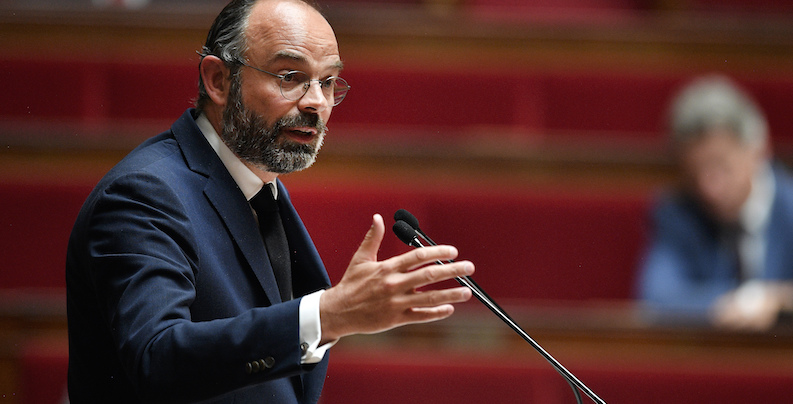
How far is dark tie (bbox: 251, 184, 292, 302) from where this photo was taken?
447mm

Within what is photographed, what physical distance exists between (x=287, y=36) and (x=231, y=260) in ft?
0.36

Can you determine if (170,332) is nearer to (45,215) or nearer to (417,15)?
(45,215)

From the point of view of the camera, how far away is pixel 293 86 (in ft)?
1.38

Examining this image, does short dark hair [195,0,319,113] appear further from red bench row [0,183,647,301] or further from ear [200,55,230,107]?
red bench row [0,183,647,301]

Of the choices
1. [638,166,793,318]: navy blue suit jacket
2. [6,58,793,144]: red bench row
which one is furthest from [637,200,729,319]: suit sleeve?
[6,58,793,144]: red bench row

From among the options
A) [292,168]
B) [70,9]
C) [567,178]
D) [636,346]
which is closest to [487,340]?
[636,346]

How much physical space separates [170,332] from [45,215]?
439 millimetres

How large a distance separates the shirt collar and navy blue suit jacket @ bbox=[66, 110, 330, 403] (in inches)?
0.6

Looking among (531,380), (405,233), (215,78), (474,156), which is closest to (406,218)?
(405,233)

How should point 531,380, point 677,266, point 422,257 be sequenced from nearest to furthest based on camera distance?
point 422,257 < point 531,380 < point 677,266

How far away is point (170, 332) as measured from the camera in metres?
0.32

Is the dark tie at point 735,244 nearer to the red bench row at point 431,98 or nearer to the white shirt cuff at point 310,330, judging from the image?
the red bench row at point 431,98

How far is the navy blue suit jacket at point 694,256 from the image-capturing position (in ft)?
2.60

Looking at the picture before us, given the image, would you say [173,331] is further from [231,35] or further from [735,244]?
[735,244]
